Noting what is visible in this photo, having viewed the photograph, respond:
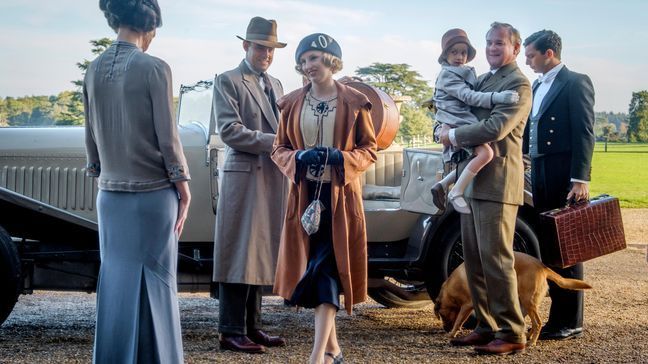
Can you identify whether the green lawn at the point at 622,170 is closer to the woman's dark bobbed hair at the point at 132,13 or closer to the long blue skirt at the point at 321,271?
the long blue skirt at the point at 321,271

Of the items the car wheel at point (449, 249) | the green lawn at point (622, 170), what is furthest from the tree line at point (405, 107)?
the car wheel at point (449, 249)

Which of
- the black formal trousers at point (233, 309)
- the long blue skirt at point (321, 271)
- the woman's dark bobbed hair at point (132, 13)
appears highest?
the woman's dark bobbed hair at point (132, 13)

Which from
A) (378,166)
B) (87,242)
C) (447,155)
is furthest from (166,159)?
(378,166)

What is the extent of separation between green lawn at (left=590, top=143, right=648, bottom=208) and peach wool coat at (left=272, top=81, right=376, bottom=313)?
66.1 feet

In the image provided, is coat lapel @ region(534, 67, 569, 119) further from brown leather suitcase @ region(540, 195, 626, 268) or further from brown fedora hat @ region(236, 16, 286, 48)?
brown fedora hat @ region(236, 16, 286, 48)

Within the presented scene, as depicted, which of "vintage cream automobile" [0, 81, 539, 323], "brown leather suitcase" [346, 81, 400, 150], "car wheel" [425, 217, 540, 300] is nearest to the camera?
"brown leather suitcase" [346, 81, 400, 150]

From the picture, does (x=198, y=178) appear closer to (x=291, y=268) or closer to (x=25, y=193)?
(x=25, y=193)

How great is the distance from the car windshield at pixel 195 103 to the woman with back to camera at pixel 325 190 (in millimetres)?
2621

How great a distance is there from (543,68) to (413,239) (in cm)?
166

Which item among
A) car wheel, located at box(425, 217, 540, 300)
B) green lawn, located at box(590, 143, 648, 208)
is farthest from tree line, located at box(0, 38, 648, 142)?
car wheel, located at box(425, 217, 540, 300)

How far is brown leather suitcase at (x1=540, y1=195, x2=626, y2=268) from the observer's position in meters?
5.77

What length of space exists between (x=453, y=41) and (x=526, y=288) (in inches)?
63.2

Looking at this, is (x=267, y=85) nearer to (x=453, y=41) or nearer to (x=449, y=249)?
(x=453, y=41)

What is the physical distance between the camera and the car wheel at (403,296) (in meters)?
7.51
